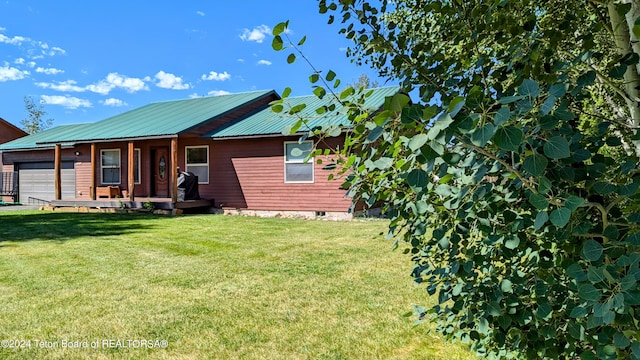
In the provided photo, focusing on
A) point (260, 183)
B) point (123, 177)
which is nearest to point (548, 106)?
point (260, 183)

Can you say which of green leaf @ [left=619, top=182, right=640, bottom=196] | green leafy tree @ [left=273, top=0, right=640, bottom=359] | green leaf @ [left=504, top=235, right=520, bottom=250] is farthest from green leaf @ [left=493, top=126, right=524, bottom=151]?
green leaf @ [left=504, top=235, right=520, bottom=250]

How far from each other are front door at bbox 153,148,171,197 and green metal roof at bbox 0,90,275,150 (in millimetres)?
1328

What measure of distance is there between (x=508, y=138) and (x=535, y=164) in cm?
12

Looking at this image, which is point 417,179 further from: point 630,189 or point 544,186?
point 630,189

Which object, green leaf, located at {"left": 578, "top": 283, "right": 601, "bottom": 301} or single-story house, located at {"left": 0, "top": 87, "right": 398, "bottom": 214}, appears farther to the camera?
single-story house, located at {"left": 0, "top": 87, "right": 398, "bottom": 214}

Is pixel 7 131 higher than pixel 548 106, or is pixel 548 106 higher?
pixel 7 131

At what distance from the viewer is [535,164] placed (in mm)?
796

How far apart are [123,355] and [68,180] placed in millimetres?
19068

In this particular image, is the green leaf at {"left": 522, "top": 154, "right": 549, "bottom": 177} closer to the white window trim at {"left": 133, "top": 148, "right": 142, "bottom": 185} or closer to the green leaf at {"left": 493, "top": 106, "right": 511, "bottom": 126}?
the green leaf at {"left": 493, "top": 106, "right": 511, "bottom": 126}

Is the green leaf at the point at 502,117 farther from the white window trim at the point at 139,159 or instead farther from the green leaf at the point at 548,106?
the white window trim at the point at 139,159

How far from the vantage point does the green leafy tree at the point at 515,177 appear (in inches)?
32.7

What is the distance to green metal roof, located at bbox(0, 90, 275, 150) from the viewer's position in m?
13.7

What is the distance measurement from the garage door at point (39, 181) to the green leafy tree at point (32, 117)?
37270mm

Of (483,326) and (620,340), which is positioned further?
(483,326)
